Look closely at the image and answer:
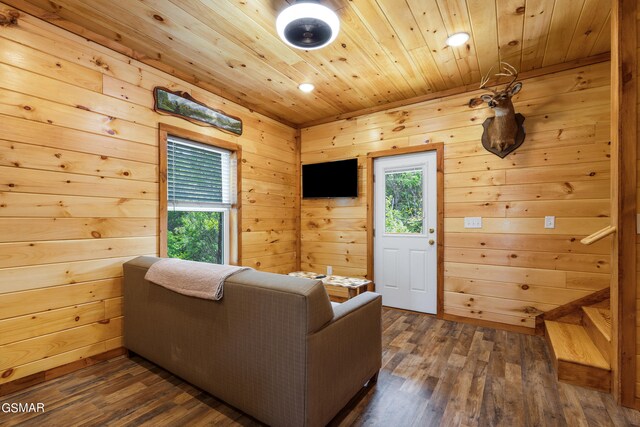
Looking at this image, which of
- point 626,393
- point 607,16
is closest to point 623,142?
point 607,16

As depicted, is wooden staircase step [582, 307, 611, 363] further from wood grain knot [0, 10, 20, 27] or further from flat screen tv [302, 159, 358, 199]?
wood grain knot [0, 10, 20, 27]

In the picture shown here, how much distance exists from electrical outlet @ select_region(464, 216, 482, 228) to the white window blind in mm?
2706

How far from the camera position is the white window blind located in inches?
118

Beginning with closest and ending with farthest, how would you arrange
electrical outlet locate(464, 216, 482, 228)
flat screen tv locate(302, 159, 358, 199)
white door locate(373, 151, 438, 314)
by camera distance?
electrical outlet locate(464, 216, 482, 228) < white door locate(373, 151, 438, 314) < flat screen tv locate(302, 159, 358, 199)

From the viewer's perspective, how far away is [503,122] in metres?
2.96

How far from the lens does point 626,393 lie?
185cm

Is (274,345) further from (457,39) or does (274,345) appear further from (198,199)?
(457,39)

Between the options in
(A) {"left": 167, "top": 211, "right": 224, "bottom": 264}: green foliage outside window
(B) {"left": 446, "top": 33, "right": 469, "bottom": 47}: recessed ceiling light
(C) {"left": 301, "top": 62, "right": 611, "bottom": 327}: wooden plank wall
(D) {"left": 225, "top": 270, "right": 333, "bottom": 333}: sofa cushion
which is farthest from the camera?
(A) {"left": 167, "top": 211, "right": 224, "bottom": 264}: green foliage outside window

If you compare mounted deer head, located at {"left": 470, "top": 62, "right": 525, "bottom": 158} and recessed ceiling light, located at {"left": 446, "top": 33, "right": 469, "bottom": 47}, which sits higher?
recessed ceiling light, located at {"left": 446, "top": 33, "right": 469, "bottom": 47}

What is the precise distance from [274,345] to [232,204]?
94.9 inches

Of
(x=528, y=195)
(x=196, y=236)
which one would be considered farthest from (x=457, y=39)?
(x=196, y=236)

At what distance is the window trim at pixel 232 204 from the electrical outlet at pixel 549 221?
10.6 feet

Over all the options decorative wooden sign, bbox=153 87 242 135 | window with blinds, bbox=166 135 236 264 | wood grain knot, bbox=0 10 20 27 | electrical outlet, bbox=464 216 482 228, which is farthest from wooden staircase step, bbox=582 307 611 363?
wood grain knot, bbox=0 10 20 27

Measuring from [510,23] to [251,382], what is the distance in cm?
304
